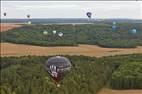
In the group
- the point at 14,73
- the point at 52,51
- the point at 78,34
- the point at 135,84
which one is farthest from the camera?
the point at 78,34

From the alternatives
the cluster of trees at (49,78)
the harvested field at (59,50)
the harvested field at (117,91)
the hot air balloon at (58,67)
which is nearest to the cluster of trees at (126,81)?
the harvested field at (117,91)

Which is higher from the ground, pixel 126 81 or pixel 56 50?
pixel 126 81

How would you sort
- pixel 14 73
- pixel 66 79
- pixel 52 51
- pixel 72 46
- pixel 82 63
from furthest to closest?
pixel 72 46 < pixel 52 51 < pixel 82 63 < pixel 14 73 < pixel 66 79

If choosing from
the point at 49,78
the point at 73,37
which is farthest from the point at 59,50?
the point at 49,78

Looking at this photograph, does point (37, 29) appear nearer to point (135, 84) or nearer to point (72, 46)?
point (72, 46)

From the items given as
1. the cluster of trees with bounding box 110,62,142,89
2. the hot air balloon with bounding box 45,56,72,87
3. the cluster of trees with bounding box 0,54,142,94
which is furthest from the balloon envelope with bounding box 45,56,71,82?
the cluster of trees with bounding box 110,62,142,89

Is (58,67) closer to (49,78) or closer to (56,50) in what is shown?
(49,78)

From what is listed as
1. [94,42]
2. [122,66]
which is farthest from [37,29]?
[122,66]

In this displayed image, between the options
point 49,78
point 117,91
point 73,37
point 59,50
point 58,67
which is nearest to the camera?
point 58,67

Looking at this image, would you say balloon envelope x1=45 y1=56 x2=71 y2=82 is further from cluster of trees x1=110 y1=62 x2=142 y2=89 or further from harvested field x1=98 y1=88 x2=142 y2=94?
cluster of trees x1=110 y1=62 x2=142 y2=89

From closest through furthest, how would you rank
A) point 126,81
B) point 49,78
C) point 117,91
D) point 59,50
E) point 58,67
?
1. point 58,67
2. point 49,78
3. point 117,91
4. point 126,81
5. point 59,50
